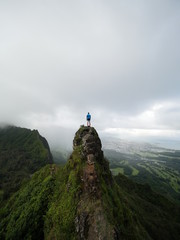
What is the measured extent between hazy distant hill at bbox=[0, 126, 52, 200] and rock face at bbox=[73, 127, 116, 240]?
81637mm

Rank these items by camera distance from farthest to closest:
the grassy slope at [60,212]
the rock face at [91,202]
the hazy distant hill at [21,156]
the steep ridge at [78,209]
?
1. the hazy distant hill at [21,156]
2. the grassy slope at [60,212]
3. the steep ridge at [78,209]
4. the rock face at [91,202]

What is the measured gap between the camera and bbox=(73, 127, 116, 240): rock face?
1442 cm

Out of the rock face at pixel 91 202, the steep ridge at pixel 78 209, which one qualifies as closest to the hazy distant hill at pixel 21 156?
the steep ridge at pixel 78 209

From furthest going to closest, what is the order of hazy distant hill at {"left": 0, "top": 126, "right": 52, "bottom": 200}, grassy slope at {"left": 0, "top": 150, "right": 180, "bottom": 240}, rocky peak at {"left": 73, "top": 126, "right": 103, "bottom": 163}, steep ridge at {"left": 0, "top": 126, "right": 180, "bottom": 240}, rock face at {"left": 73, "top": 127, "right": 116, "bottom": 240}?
hazy distant hill at {"left": 0, "top": 126, "right": 52, "bottom": 200} → rocky peak at {"left": 73, "top": 126, "right": 103, "bottom": 163} → grassy slope at {"left": 0, "top": 150, "right": 180, "bottom": 240} → steep ridge at {"left": 0, "top": 126, "right": 180, "bottom": 240} → rock face at {"left": 73, "top": 127, "right": 116, "bottom": 240}

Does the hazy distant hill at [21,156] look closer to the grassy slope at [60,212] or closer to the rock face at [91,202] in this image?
the grassy slope at [60,212]

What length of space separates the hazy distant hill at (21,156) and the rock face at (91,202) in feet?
268

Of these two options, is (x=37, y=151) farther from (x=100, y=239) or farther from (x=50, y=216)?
(x=100, y=239)

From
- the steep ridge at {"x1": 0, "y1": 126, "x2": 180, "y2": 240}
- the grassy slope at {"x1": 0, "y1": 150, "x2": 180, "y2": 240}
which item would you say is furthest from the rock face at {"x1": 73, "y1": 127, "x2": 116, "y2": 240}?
the grassy slope at {"x1": 0, "y1": 150, "x2": 180, "y2": 240}

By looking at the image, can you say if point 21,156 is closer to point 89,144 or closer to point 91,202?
point 89,144

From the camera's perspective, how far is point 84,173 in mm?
19906

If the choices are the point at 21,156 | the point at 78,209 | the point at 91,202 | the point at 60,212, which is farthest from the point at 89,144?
the point at 21,156

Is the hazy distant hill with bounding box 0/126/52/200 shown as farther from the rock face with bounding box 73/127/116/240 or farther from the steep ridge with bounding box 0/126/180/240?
the rock face with bounding box 73/127/116/240

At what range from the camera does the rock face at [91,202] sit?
14422 mm

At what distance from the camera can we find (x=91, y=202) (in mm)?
16891
